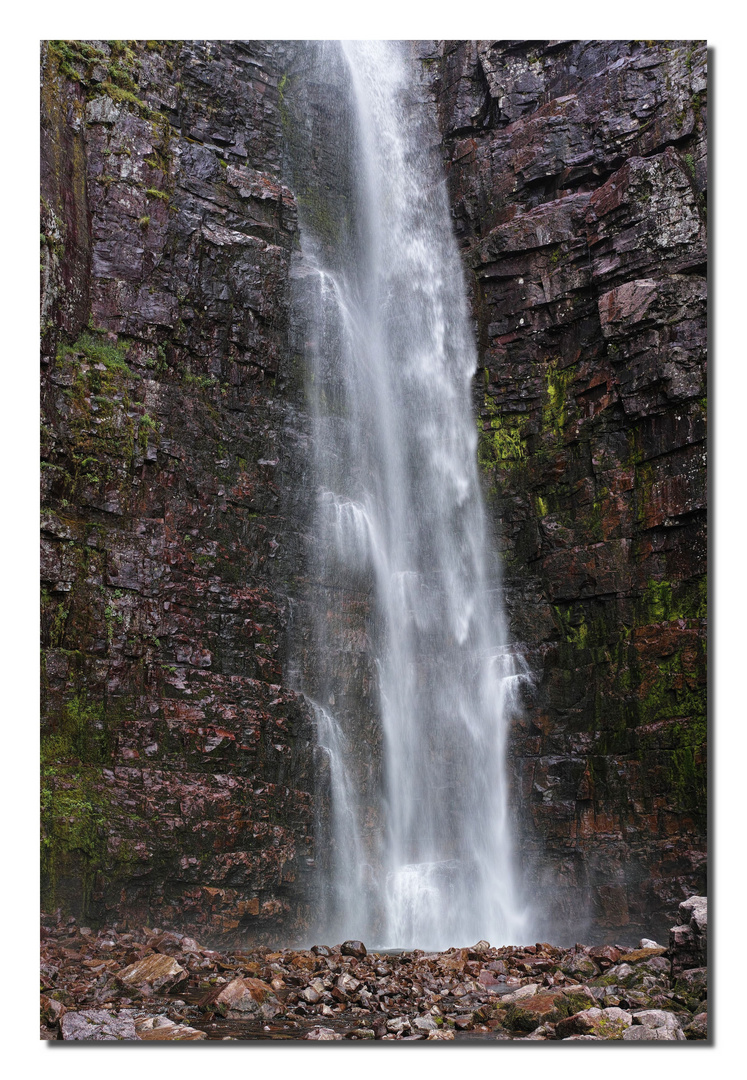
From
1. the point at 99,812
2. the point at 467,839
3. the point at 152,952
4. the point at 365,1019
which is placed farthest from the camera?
the point at 467,839

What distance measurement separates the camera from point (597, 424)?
10375 mm

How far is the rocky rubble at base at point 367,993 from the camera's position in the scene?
19.9 ft

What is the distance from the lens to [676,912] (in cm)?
845

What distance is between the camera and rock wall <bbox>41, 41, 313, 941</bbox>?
788 centimetres

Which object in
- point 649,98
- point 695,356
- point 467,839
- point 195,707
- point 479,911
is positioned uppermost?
point 649,98

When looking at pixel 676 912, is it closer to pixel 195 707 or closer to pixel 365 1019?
pixel 365 1019

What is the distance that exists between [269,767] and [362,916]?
1.74 m

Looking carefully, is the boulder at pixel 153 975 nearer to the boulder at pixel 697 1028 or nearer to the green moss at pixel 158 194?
the boulder at pixel 697 1028

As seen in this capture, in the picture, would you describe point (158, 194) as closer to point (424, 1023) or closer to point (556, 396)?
point (556, 396)

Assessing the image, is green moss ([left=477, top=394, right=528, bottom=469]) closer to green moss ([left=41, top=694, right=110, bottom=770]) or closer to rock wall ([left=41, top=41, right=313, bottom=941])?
rock wall ([left=41, top=41, right=313, bottom=941])

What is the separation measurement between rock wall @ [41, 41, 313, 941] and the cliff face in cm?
3

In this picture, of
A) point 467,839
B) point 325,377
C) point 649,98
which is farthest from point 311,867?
point 649,98

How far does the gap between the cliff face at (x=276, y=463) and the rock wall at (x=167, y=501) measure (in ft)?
0.10

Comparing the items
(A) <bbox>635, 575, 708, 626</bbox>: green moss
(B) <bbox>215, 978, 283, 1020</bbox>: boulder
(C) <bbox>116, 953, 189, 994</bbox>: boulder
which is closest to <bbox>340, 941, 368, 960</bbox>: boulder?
(B) <bbox>215, 978, 283, 1020</bbox>: boulder
